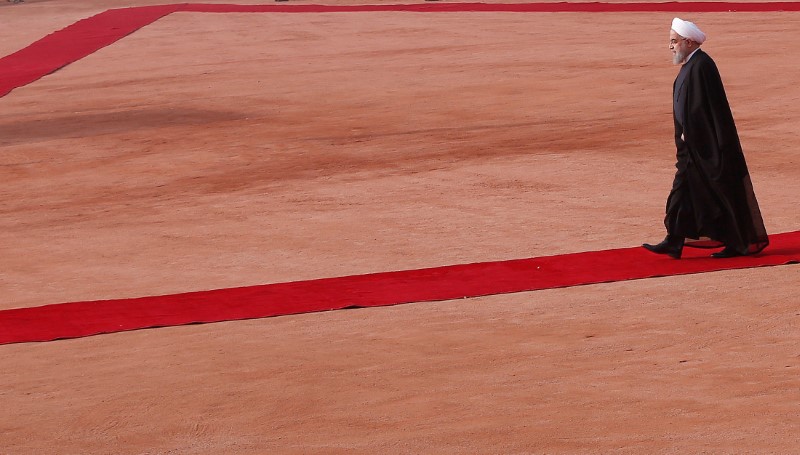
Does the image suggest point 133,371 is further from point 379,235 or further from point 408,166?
point 408,166

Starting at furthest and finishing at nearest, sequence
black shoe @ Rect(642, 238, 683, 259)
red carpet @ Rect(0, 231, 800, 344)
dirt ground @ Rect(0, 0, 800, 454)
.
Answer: black shoe @ Rect(642, 238, 683, 259) → red carpet @ Rect(0, 231, 800, 344) → dirt ground @ Rect(0, 0, 800, 454)

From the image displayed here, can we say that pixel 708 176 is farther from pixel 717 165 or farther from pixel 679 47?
pixel 679 47

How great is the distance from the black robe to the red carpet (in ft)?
0.64

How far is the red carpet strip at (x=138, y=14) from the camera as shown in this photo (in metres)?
23.1

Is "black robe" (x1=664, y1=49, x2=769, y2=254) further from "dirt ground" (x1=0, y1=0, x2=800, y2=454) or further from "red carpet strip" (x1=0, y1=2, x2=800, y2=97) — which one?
"red carpet strip" (x1=0, y1=2, x2=800, y2=97)

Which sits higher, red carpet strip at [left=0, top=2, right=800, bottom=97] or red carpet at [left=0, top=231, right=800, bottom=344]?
red carpet at [left=0, top=231, right=800, bottom=344]

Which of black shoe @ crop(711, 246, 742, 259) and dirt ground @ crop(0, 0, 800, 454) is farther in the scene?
black shoe @ crop(711, 246, 742, 259)

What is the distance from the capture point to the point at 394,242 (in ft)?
33.0

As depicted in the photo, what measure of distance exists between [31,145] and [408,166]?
15.5ft

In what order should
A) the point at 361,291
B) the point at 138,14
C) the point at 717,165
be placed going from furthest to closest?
the point at 138,14 → the point at 717,165 → the point at 361,291

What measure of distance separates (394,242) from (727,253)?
95.9 inches

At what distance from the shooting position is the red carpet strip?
23141 millimetres

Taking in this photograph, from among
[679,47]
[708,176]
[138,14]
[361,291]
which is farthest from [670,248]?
[138,14]

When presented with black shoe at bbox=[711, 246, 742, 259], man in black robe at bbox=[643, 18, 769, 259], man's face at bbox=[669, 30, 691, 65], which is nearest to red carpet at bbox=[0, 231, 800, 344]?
black shoe at bbox=[711, 246, 742, 259]
